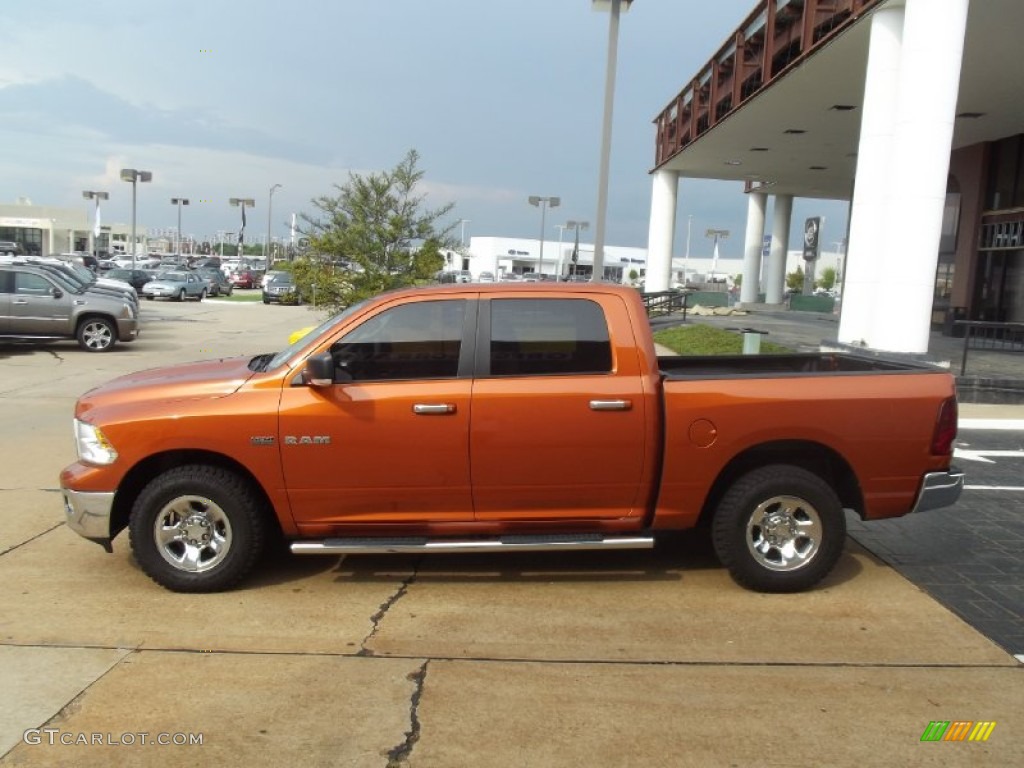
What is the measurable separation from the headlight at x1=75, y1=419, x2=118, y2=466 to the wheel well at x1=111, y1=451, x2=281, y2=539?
0.15 m

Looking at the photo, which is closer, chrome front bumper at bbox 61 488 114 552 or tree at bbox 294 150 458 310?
chrome front bumper at bbox 61 488 114 552

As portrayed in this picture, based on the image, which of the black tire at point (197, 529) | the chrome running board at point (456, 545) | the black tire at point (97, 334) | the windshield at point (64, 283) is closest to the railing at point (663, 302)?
the black tire at point (97, 334)

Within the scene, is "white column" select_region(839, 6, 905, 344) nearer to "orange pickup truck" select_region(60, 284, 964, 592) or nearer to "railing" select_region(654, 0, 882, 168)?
"railing" select_region(654, 0, 882, 168)

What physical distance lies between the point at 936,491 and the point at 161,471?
15.4 ft

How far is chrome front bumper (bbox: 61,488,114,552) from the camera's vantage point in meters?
4.80

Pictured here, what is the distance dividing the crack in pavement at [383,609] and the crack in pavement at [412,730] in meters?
0.36

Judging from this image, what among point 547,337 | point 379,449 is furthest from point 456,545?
point 547,337

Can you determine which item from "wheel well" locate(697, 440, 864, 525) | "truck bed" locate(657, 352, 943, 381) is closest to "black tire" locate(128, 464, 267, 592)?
"wheel well" locate(697, 440, 864, 525)

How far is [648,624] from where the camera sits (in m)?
4.62

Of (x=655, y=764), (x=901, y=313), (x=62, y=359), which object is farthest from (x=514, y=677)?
(x=62, y=359)

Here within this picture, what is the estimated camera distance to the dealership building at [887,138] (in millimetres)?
13102

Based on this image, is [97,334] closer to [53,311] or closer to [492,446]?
[53,311]

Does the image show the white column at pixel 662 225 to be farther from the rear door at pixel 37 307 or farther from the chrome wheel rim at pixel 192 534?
the chrome wheel rim at pixel 192 534

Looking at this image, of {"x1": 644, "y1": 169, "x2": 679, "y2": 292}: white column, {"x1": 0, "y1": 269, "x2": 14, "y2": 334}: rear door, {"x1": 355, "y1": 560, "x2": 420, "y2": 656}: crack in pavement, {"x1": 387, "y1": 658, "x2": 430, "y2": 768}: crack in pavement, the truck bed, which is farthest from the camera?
{"x1": 644, "y1": 169, "x2": 679, "y2": 292}: white column
